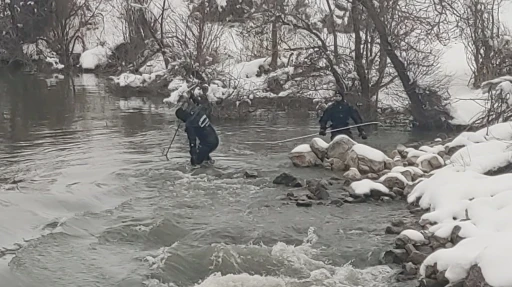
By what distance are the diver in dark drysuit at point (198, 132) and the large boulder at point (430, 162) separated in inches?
162

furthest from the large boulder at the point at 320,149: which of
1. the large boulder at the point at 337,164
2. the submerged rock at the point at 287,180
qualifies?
the submerged rock at the point at 287,180

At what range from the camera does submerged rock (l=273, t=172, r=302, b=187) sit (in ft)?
40.4

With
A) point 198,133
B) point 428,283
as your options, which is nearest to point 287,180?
Result: point 198,133

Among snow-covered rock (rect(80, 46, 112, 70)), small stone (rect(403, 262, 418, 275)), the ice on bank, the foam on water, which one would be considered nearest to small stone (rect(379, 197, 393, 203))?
the ice on bank

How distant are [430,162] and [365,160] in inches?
49.3

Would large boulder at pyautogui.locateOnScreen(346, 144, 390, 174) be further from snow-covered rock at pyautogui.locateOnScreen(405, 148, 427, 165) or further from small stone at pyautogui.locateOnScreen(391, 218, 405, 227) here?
small stone at pyautogui.locateOnScreen(391, 218, 405, 227)

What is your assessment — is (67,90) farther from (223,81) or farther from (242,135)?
(242,135)

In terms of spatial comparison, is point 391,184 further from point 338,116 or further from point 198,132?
point 338,116

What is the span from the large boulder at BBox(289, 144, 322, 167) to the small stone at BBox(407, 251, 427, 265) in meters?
6.10

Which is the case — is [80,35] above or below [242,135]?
above

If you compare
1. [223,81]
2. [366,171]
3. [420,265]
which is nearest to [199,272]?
[420,265]

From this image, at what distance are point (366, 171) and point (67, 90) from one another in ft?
69.0

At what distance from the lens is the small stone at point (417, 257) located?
26.0 feet

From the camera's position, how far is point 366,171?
13273mm
